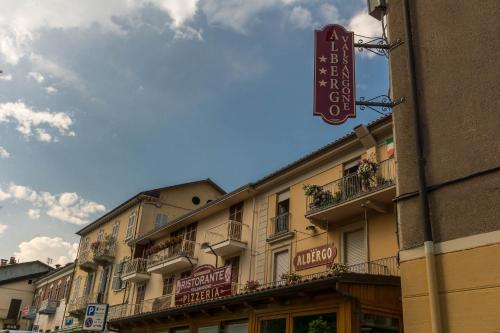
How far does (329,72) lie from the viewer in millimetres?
9844

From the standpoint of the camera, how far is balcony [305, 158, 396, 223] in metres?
14.2

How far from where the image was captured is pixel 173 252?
999 inches

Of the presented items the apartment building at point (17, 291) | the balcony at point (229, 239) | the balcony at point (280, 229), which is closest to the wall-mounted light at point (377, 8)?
the balcony at point (280, 229)

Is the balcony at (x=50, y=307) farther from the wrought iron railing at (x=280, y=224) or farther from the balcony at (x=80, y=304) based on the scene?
the wrought iron railing at (x=280, y=224)

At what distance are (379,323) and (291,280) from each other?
5284 millimetres

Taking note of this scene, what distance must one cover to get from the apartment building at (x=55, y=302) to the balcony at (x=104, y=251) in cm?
689

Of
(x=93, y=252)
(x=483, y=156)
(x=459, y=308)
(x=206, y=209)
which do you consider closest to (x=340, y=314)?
(x=459, y=308)

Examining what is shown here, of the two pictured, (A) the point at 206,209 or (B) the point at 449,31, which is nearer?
(B) the point at 449,31

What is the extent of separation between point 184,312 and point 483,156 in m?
10.7

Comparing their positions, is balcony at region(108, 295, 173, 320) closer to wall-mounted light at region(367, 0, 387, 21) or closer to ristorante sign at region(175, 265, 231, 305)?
ristorante sign at region(175, 265, 231, 305)

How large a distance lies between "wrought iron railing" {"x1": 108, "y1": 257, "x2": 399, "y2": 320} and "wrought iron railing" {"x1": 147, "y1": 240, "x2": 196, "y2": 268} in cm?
188

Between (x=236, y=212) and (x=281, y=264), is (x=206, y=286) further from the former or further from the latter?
(x=236, y=212)

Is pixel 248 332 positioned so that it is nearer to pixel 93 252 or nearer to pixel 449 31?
pixel 449 31

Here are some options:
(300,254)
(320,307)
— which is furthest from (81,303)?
(320,307)
